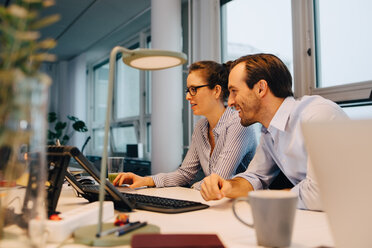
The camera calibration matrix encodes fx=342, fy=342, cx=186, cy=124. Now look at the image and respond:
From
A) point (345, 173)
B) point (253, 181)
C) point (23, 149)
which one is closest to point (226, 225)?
point (345, 173)

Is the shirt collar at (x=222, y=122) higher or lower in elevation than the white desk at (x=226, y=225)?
higher

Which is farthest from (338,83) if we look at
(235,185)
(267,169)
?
(235,185)

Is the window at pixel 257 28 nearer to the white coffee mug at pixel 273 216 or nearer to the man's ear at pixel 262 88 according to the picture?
the man's ear at pixel 262 88

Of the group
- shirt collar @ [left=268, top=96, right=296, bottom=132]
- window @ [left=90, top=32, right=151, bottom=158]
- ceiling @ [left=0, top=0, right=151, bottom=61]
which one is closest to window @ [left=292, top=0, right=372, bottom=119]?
shirt collar @ [left=268, top=96, right=296, bottom=132]

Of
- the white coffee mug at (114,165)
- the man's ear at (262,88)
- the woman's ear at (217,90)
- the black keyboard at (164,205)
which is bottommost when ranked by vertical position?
the black keyboard at (164,205)

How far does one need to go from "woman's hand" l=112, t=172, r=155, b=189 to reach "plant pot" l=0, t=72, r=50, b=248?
3.43 ft

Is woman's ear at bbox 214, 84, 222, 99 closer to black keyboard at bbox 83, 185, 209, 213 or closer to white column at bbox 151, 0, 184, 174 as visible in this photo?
white column at bbox 151, 0, 184, 174

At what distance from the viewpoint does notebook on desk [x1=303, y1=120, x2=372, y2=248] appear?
54 centimetres

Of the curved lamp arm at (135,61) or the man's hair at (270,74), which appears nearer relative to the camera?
the curved lamp arm at (135,61)

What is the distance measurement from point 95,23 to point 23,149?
427cm

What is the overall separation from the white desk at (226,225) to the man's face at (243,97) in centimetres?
65

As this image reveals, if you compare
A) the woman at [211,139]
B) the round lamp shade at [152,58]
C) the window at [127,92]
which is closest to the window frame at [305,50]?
the woman at [211,139]

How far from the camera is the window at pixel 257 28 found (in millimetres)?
2607

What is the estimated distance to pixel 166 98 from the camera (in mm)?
2990
